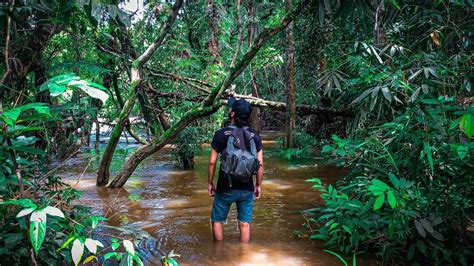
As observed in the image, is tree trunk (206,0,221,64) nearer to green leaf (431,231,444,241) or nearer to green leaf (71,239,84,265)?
green leaf (431,231,444,241)

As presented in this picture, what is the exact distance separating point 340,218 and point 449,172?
43.1 inches

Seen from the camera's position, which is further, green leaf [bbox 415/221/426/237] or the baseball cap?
the baseball cap

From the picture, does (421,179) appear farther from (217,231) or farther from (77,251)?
(77,251)

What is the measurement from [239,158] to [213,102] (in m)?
2.43

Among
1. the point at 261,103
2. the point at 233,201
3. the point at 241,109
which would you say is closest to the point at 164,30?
the point at 261,103

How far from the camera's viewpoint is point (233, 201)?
3.99m

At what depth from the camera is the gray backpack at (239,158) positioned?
375cm

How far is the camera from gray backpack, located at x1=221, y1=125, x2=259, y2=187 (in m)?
3.75

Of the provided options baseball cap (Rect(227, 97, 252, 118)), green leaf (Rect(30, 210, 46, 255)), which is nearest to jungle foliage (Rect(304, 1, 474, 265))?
baseball cap (Rect(227, 97, 252, 118))

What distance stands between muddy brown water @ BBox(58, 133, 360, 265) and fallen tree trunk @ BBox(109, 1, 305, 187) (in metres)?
0.62

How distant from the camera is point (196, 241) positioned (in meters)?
4.23

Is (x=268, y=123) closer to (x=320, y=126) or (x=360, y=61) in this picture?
(x=320, y=126)

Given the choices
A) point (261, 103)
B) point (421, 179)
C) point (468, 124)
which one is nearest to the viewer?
point (468, 124)

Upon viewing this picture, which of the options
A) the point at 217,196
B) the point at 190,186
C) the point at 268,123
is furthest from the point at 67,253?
the point at 268,123
